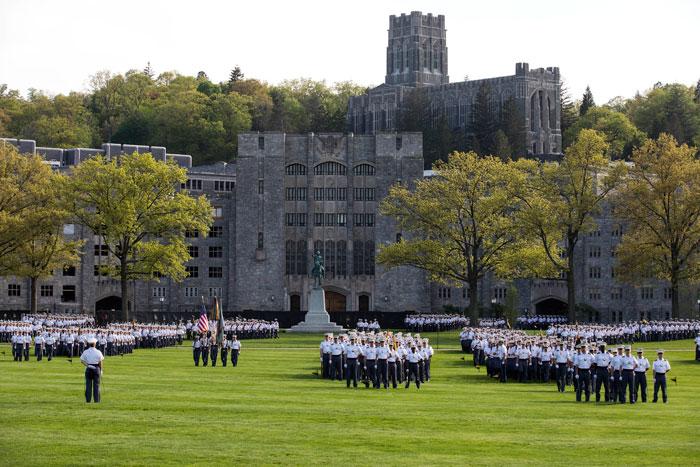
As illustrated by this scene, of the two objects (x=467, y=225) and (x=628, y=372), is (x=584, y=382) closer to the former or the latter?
(x=628, y=372)

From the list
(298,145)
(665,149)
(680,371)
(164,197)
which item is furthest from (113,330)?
(298,145)

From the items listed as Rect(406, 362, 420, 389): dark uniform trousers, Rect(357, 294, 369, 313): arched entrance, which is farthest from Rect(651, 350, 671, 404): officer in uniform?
Rect(357, 294, 369, 313): arched entrance

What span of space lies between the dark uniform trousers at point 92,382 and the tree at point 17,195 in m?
62.0

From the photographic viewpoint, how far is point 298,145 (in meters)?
Result: 137

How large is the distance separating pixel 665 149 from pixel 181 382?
59.0 m

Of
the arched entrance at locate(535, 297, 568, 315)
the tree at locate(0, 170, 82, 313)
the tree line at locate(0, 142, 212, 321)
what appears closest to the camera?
the tree line at locate(0, 142, 212, 321)

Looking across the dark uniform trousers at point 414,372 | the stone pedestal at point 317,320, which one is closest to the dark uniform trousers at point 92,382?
the dark uniform trousers at point 414,372

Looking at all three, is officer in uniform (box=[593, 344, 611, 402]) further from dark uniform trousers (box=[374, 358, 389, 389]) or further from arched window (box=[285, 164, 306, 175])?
arched window (box=[285, 164, 306, 175])

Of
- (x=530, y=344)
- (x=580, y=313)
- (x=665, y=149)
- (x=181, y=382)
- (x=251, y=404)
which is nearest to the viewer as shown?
(x=251, y=404)

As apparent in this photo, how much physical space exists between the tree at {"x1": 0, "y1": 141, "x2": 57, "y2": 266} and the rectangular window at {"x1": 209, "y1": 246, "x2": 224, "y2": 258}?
117ft

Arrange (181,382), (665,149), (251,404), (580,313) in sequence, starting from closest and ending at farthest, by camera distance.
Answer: (251,404) < (181,382) < (665,149) < (580,313)

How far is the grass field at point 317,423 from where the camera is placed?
29.9 metres

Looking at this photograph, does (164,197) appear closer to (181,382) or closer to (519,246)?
(519,246)

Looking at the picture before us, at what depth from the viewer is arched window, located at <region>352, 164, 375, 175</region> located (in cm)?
13750
